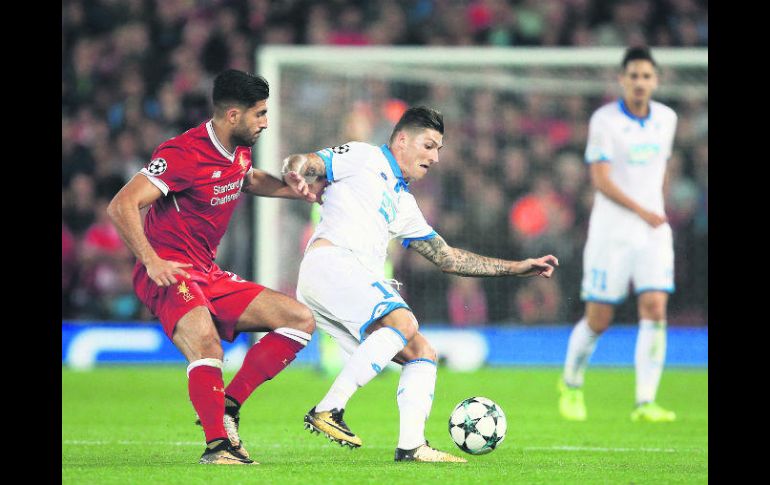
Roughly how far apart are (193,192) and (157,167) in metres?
0.33

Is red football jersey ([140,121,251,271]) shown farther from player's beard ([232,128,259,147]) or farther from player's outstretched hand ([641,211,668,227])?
player's outstretched hand ([641,211,668,227])

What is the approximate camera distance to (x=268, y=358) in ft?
22.1

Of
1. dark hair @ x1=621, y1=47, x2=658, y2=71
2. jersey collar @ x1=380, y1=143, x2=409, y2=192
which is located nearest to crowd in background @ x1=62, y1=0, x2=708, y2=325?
dark hair @ x1=621, y1=47, x2=658, y2=71

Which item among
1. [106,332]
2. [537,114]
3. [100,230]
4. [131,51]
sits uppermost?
[131,51]

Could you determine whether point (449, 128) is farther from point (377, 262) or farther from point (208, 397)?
point (208, 397)

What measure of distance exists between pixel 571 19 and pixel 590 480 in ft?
46.1

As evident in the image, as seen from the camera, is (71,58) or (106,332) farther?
A: (71,58)

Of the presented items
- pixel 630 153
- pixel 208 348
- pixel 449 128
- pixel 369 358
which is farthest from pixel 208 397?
pixel 449 128

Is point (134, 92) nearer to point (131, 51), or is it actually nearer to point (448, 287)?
point (131, 51)

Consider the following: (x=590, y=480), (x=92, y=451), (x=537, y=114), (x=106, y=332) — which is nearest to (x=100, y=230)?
(x=106, y=332)

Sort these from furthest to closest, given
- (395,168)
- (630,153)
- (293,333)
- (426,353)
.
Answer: (630,153) → (395,168) → (293,333) → (426,353)

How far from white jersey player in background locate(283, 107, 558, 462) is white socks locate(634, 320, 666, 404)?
2.97m

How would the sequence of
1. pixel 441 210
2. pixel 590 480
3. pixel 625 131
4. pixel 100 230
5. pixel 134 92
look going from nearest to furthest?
pixel 590 480, pixel 625 131, pixel 441 210, pixel 100 230, pixel 134 92

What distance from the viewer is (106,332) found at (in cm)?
1560
